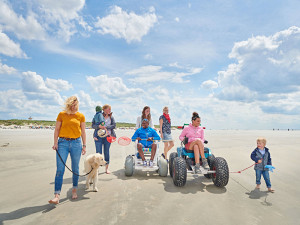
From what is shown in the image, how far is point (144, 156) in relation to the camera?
6.43 m

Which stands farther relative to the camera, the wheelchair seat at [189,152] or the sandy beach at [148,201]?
the wheelchair seat at [189,152]

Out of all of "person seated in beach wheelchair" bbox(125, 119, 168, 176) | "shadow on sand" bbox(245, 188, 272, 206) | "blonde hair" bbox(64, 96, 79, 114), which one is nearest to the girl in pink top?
"person seated in beach wheelchair" bbox(125, 119, 168, 176)

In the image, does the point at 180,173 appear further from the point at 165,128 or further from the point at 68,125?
the point at 165,128

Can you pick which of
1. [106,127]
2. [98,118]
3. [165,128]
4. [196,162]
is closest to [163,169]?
[196,162]

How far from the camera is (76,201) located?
4.10 meters

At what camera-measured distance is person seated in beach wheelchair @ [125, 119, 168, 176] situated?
19.8ft

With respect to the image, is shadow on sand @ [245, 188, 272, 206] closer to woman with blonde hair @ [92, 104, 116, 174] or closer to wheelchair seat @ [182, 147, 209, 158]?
wheelchair seat @ [182, 147, 209, 158]

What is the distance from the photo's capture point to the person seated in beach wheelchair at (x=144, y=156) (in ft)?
19.8

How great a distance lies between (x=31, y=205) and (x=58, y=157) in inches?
42.8

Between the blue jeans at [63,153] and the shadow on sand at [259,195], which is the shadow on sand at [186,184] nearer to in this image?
the shadow on sand at [259,195]

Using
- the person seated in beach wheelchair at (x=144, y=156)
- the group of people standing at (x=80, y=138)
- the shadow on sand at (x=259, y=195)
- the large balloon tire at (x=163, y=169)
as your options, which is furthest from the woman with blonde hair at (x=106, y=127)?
the shadow on sand at (x=259, y=195)

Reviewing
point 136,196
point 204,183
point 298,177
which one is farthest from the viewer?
point 298,177

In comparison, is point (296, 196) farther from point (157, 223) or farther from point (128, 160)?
point (128, 160)

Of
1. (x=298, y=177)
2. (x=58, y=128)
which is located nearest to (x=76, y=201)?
(x=58, y=128)
